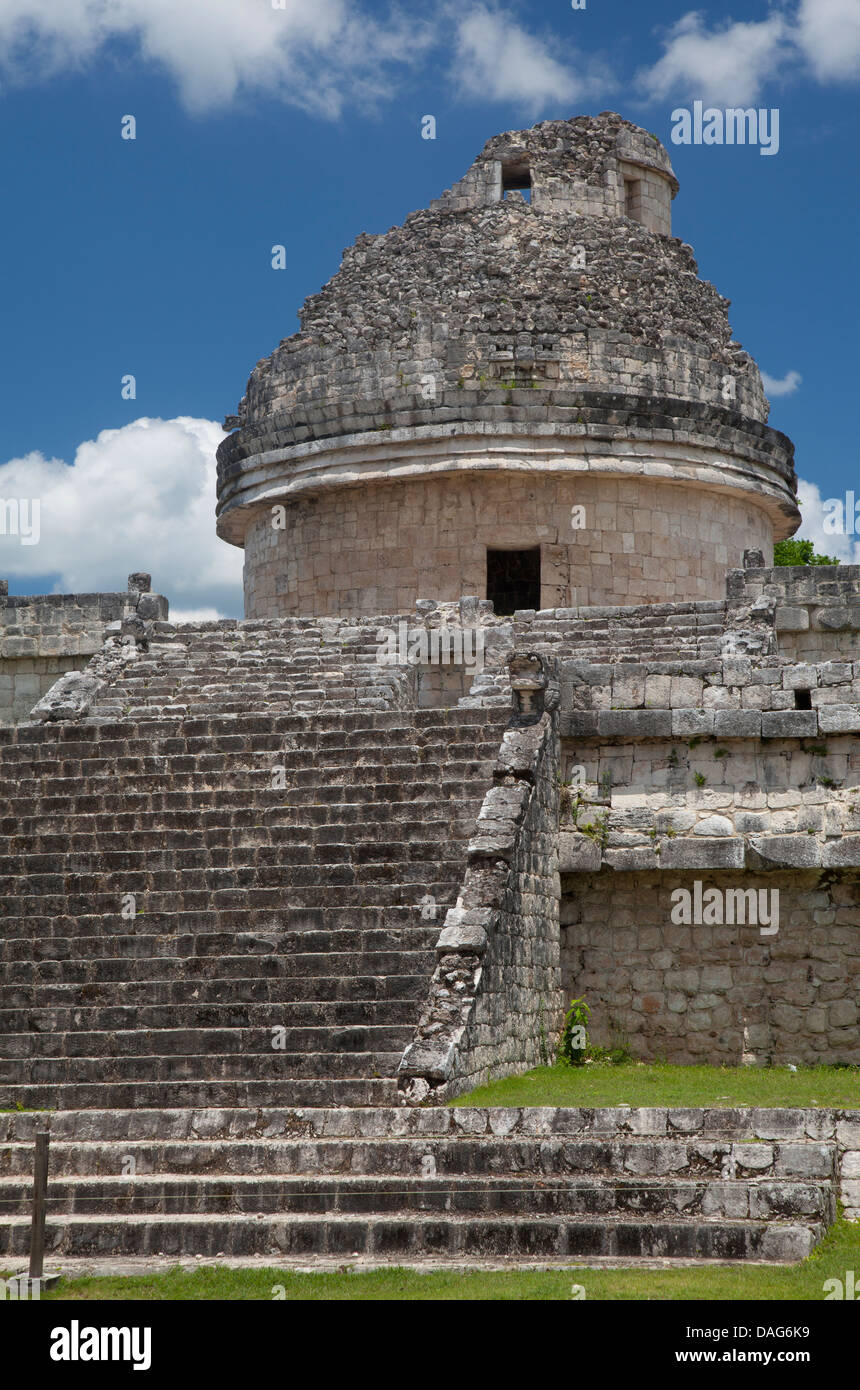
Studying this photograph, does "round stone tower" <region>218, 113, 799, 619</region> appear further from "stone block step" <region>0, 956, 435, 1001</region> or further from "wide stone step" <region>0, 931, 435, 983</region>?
"stone block step" <region>0, 956, 435, 1001</region>

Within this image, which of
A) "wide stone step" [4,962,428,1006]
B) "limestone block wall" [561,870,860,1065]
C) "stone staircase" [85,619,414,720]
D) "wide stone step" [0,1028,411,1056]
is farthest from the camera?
"stone staircase" [85,619,414,720]

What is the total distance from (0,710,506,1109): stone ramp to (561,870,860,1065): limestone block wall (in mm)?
1754

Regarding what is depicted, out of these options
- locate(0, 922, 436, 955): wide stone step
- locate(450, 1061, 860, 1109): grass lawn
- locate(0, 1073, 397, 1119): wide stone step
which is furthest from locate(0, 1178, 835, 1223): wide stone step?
locate(0, 922, 436, 955): wide stone step

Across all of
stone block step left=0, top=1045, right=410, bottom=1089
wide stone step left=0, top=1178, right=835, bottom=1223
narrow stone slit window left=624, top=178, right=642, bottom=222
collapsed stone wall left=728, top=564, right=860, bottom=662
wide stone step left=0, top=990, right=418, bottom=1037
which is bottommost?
wide stone step left=0, top=1178, right=835, bottom=1223

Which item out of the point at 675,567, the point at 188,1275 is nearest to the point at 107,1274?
the point at 188,1275

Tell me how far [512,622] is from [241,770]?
491 cm

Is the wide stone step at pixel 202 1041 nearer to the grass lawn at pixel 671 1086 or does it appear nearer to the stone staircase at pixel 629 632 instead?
the grass lawn at pixel 671 1086

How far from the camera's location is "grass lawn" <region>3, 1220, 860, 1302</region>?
7734mm

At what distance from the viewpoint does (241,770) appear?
46.9 feet

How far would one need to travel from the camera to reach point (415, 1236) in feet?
29.2

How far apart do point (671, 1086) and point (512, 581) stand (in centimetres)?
1250

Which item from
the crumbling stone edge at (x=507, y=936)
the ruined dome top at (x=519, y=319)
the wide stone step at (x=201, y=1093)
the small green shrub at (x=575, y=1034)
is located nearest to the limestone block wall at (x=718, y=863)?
the small green shrub at (x=575, y=1034)

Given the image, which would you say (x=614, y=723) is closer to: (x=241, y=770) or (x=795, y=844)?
(x=795, y=844)

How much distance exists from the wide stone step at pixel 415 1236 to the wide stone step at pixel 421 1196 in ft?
0.29
